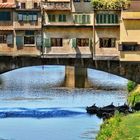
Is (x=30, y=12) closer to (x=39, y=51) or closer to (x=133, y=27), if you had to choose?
(x=39, y=51)

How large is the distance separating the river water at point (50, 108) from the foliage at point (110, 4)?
881 centimetres

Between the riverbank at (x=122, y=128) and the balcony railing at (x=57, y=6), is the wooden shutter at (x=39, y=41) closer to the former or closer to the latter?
the balcony railing at (x=57, y=6)

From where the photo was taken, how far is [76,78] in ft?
284

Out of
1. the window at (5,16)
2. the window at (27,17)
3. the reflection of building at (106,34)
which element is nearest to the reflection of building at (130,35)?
the reflection of building at (106,34)

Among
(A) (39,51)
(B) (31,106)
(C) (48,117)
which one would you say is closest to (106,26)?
(A) (39,51)

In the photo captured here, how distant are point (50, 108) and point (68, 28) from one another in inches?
353

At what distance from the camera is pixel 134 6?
164 ft

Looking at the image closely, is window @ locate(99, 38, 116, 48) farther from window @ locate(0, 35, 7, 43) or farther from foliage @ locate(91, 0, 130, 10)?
window @ locate(0, 35, 7, 43)

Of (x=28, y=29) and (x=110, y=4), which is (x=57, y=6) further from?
(x=110, y=4)

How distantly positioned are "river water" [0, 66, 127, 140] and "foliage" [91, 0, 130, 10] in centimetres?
881

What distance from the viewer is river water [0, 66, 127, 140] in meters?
44.5

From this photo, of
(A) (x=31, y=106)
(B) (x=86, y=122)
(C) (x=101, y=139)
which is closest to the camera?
(C) (x=101, y=139)

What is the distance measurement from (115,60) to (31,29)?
7.12 m

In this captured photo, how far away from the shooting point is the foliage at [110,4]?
162 ft
